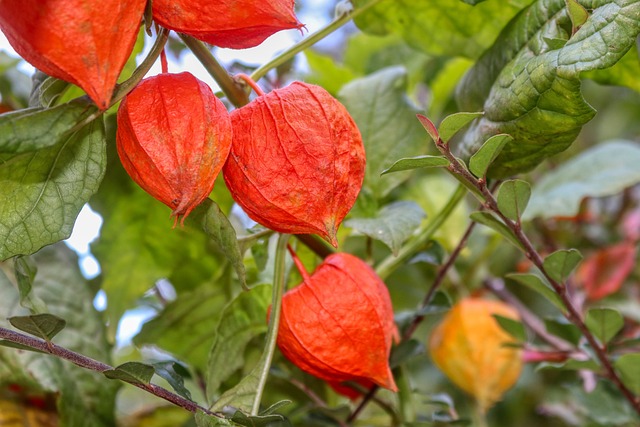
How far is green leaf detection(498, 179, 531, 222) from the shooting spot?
1.87ft

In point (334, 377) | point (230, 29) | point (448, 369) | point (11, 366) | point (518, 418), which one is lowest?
point (518, 418)

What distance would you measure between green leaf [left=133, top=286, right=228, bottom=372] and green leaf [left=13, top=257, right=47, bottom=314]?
20 centimetres

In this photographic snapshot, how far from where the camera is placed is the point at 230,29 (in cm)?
48

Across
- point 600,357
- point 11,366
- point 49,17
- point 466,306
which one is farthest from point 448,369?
point 49,17

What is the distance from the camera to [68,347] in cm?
71

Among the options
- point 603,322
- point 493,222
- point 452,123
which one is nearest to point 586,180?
point 603,322

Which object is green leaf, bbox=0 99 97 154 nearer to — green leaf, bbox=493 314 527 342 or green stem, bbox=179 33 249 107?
green stem, bbox=179 33 249 107

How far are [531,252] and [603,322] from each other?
15cm

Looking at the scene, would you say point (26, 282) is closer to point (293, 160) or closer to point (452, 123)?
point (293, 160)

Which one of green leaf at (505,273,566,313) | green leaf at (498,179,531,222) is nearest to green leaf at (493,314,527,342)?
green leaf at (505,273,566,313)

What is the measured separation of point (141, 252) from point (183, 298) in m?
0.08

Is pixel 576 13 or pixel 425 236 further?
pixel 425 236

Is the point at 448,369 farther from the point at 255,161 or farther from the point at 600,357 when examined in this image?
the point at 255,161

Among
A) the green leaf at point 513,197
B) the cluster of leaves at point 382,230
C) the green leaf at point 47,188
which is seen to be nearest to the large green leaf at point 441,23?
the cluster of leaves at point 382,230
